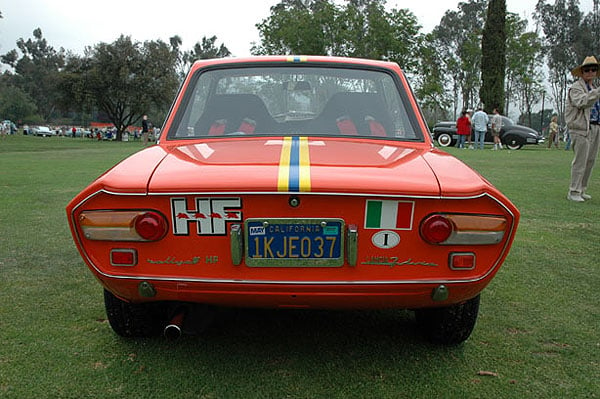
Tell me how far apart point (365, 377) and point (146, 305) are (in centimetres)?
106

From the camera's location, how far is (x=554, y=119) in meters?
26.2

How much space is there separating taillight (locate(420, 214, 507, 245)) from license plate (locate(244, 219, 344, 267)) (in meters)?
0.33

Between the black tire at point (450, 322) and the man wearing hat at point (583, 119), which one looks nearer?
the black tire at point (450, 322)

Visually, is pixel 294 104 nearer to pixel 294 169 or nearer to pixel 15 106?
Answer: pixel 294 169

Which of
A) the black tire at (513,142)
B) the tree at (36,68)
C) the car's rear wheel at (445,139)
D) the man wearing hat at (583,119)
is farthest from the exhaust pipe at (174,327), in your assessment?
the tree at (36,68)

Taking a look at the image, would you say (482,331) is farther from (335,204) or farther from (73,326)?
(73,326)

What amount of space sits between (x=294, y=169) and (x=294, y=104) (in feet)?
4.21

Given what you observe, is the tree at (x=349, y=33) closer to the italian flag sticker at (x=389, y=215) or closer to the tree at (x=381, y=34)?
the tree at (x=381, y=34)

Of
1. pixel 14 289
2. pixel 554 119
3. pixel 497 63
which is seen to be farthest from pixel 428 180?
pixel 497 63

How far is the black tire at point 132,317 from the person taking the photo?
2436 millimetres

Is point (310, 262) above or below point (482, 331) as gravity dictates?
above

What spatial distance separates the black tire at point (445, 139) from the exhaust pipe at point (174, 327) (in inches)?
937

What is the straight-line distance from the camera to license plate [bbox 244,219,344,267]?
1.93 meters

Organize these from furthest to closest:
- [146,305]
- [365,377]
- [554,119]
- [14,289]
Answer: [554,119], [14,289], [146,305], [365,377]
